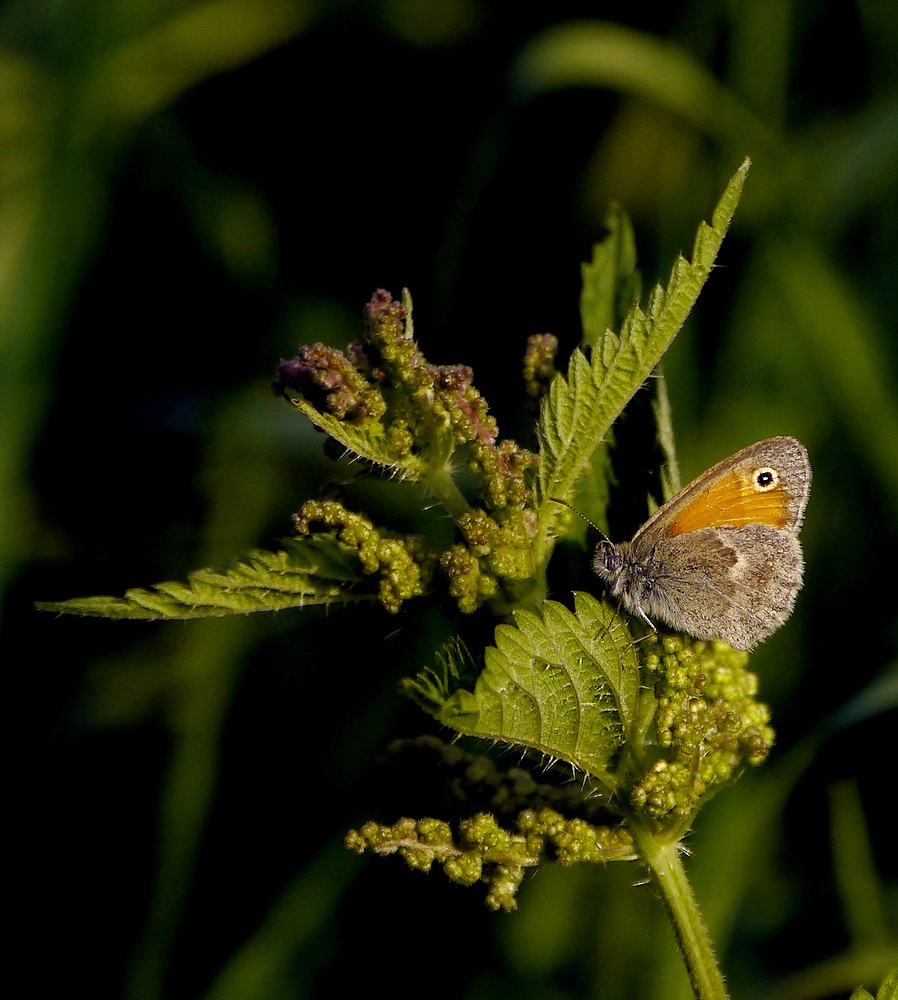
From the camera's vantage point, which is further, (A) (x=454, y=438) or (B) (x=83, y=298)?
(B) (x=83, y=298)

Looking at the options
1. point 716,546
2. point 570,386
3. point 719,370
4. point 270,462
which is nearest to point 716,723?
point 716,546

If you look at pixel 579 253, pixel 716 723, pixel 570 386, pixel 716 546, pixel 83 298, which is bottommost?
pixel 716 723

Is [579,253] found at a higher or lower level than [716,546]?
higher

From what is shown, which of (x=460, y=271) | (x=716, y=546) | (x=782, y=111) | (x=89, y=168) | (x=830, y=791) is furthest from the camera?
(x=460, y=271)

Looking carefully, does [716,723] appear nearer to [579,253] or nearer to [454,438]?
[454,438]

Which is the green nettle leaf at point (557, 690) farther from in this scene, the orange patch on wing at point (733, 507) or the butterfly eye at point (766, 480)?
the butterfly eye at point (766, 480)

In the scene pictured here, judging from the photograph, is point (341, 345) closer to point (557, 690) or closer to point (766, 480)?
point (766, 480)
